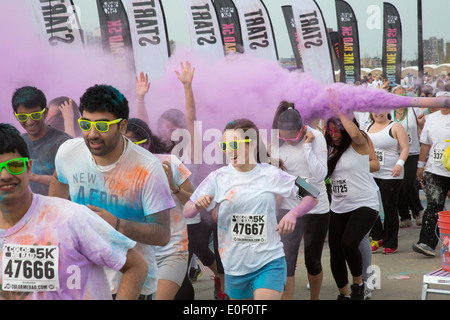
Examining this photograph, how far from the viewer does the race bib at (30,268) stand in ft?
8.70

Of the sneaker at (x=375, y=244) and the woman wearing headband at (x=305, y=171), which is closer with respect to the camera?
the woman wearing headband at (x=305, y=171)

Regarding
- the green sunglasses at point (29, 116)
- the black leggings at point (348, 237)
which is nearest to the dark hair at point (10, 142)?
the green sunglasses at point (29, 116)

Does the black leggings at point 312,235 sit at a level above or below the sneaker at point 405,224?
above

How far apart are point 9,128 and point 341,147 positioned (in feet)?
11.5

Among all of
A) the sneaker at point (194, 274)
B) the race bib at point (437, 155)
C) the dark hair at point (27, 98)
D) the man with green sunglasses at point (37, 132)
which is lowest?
the sneaker at point (194, 274)

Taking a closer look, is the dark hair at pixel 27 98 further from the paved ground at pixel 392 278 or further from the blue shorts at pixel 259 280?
the paved ground at pixel 392 278

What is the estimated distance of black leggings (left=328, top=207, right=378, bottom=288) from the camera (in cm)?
537

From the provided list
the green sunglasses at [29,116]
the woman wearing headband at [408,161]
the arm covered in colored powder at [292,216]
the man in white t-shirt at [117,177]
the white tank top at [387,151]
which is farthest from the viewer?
the woman wearing headband at [408,161]

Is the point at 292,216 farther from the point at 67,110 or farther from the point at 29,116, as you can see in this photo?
the point at 67,110

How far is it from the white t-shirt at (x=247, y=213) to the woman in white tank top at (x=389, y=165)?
11.6 feet

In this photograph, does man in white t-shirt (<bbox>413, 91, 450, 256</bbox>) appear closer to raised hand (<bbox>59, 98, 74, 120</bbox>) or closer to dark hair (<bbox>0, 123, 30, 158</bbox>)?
raised hand (<bbox>59, 98, 74, 120</bbox>)
